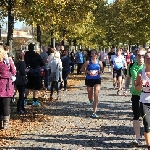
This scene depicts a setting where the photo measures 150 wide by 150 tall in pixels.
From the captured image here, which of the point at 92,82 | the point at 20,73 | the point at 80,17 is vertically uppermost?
the point at 80,17

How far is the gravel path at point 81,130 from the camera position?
27.7ft

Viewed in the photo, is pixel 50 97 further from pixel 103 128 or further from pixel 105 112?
pixel 103 128

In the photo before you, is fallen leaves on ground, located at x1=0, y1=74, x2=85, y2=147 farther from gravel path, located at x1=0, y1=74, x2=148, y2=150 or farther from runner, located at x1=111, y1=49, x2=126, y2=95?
runner, located at x1=111, y1=49, x2=126, y2=95

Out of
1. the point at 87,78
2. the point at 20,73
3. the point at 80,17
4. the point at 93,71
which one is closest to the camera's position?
the point at 93,71

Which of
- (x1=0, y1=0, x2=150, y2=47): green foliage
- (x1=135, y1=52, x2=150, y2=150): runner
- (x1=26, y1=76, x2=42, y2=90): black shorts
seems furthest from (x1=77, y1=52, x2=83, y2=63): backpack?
(x1=135, y1=52, x2=150, y2=150): runner

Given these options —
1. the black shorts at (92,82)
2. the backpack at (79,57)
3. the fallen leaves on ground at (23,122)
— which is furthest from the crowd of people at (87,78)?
the backpack at (79,57)

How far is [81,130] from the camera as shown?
32.9ft

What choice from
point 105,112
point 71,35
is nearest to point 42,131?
point 105,112

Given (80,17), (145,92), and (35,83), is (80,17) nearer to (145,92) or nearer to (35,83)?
(35,83)

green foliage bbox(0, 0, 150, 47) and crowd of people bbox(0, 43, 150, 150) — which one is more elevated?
green foliage bbox(0, 0, 150, 47)

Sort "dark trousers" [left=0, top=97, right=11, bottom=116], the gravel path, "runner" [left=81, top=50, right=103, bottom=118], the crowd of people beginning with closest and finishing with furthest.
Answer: the crowd of people, the gravel path, "dark trousers" [left=0, top=97, right=11, bottom=116], "runner" [left=81, top=50, right=103, bottom=118]

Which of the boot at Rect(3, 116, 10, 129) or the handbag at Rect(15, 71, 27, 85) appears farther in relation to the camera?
the handbag at Rect(15, 71, 27, 85)

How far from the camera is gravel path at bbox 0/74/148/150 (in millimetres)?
8445

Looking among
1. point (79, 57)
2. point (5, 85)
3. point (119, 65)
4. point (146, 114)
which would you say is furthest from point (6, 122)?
point (79, 57)
